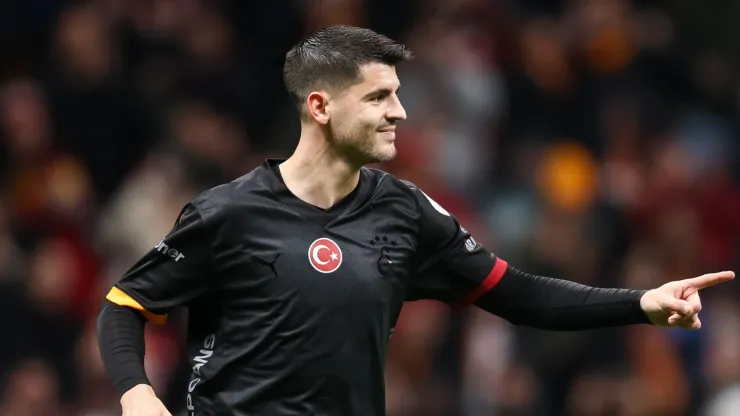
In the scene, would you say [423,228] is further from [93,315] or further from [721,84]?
[721,84]

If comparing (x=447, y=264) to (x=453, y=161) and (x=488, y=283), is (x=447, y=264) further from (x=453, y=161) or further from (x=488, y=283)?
(x=453, y=161)

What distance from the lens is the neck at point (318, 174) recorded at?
508 centimetres

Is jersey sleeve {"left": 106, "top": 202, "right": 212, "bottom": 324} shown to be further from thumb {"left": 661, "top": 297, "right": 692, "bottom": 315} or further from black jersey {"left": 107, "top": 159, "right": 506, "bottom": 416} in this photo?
thumb {"left": 661, "top": 297, "right": 692, "bottom": 315}

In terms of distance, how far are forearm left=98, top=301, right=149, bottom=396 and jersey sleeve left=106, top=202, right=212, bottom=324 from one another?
4cm

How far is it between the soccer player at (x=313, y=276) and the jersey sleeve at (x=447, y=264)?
11mm

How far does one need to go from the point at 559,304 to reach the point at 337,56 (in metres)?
Answer: 1.17

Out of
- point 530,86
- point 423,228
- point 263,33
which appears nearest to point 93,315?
point 263,33

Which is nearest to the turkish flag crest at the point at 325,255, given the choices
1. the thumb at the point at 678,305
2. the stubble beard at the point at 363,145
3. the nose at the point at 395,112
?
the stubble beard at the point at 363,145

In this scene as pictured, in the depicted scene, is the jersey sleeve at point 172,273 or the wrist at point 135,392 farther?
the jersey sleeve at point 172,273

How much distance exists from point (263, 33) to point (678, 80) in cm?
300

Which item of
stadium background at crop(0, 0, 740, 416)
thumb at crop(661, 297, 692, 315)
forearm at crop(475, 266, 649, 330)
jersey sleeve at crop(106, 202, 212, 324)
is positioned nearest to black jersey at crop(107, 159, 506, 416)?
jersey sleeve at crop(106, 202, 212, 324)

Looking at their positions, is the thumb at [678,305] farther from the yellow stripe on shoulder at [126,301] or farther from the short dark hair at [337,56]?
the yellow stripe on shoulder at [126,301]

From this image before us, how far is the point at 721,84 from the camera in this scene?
1066cm

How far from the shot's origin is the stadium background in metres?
8.52
